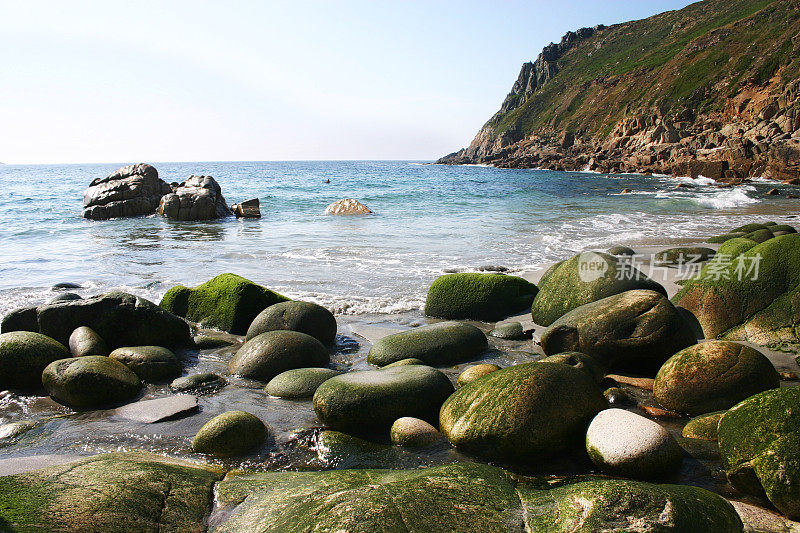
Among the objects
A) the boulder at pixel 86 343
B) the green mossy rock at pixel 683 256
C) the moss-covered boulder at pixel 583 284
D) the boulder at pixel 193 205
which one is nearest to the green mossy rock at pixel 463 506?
the boulder at pixel 86 343

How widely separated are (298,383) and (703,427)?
327cm

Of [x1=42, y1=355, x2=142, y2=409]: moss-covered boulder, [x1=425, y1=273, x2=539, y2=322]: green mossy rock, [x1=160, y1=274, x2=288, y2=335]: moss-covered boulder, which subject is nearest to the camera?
[x1=42, y1=355, x2=142, y2=409]: moss-covered boulder

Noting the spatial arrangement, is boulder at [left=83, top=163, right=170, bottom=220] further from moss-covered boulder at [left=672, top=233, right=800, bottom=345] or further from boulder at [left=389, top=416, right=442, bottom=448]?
moss-covered boulder at [left=672, top=233, right=800, bottom=345]

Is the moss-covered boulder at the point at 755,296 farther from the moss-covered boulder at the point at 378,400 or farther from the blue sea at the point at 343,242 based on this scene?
the blue sea at the point at 343,242

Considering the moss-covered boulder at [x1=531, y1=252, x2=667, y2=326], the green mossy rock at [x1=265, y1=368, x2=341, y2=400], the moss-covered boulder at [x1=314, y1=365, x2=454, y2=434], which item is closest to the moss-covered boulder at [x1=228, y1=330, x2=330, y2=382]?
the green mossy rock at [x1=265, y1=368, x2=341, y2=400]

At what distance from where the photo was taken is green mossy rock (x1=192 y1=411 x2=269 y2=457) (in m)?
3.62

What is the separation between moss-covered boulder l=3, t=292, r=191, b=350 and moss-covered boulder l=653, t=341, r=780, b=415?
17.5 feet

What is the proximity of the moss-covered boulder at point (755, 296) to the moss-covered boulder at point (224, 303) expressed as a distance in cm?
544

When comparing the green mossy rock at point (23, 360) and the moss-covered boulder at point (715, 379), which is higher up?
the moss-covered boulder at point (715, 379)

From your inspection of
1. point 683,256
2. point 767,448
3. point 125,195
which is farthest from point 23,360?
point 125,195

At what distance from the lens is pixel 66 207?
2602cm

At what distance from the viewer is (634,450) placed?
10.1ft

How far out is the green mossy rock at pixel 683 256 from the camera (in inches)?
378

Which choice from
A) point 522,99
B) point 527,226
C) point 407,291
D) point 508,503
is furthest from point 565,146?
point 508,503
